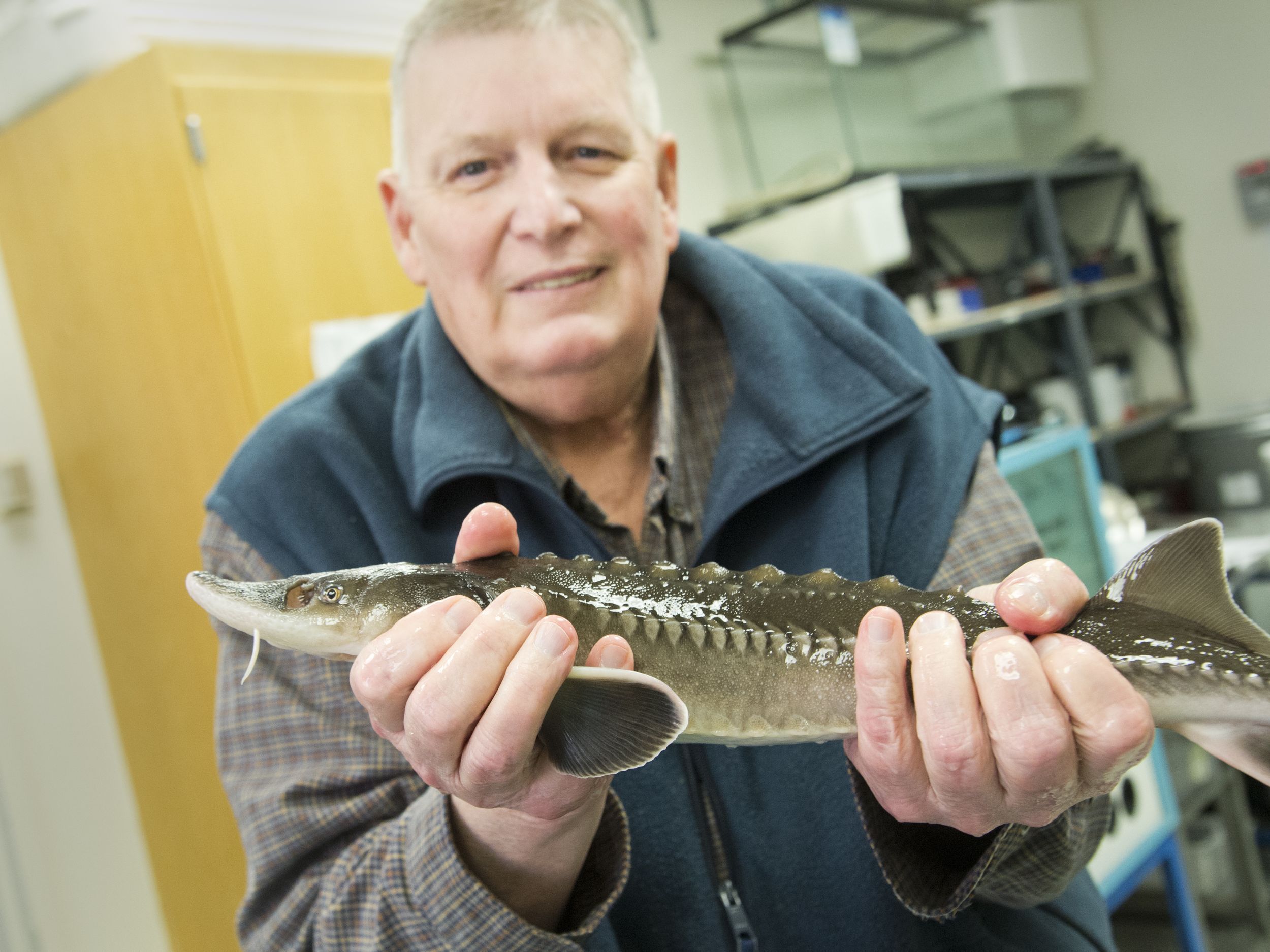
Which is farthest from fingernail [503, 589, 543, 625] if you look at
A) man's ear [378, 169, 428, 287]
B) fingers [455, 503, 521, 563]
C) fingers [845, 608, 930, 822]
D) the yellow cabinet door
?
the yellow cabinet door

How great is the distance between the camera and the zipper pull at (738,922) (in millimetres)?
990

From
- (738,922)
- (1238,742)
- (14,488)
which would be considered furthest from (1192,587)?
(14,488)

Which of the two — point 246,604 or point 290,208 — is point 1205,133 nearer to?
point 290,208

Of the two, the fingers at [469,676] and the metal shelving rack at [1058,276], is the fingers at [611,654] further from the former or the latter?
the metal shelving rack at [1058,276]

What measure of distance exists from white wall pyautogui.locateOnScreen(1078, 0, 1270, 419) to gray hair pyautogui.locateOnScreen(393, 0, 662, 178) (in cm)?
441

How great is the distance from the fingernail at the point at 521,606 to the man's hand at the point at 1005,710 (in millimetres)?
215

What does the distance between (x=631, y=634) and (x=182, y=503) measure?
1.57m

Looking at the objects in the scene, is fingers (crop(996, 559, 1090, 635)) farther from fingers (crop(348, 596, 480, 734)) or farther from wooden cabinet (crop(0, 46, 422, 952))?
wooden cabinet (crop(0, 46, 422, 952))

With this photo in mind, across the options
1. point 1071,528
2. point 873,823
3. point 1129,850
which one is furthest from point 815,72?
point 873,823

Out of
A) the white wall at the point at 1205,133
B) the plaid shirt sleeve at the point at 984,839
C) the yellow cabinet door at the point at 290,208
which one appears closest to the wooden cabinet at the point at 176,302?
the yellow cabinet door at the point at 290,208

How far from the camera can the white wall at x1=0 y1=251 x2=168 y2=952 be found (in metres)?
2.32

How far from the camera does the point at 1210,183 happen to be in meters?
4.62

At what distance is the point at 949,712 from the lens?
658 millimetres

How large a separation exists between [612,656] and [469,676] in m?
0.11
